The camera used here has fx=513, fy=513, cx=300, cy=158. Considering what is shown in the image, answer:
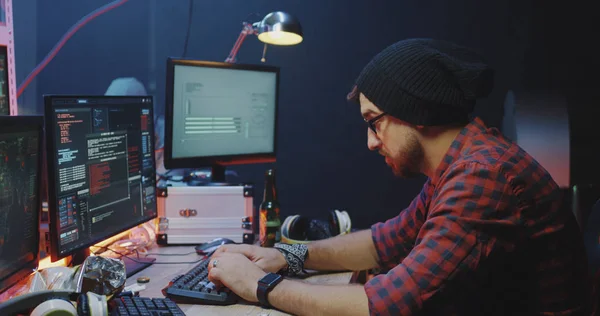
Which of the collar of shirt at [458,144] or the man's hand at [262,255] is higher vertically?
the collar of shirt at [458,144]

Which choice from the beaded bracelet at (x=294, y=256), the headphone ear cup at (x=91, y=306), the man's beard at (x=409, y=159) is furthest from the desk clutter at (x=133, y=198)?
the man's beard at (x=409, y=159)

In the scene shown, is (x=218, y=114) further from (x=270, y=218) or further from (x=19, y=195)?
(x=19, y=195)

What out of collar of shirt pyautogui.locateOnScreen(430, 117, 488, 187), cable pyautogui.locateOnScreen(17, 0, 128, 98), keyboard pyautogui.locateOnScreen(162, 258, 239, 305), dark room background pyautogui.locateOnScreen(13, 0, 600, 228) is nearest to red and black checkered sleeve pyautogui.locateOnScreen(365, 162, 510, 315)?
collar of shirt pyautogui.locateOnScreen(430, 117, 488, 187)

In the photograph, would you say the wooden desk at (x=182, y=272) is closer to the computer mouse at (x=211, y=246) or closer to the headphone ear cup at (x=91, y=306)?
the computer mouse at (x=211, y=246)

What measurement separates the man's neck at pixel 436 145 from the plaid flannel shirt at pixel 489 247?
4cm

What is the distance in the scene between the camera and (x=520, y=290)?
114cm

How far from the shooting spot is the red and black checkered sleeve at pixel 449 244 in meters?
1.00

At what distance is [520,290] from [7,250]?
1116 mm

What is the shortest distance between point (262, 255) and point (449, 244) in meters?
Result: 0.61

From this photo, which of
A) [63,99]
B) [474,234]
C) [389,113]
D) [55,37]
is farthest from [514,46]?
[55,37]

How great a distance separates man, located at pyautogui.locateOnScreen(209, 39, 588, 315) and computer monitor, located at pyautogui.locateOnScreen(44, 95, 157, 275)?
1.20 feet

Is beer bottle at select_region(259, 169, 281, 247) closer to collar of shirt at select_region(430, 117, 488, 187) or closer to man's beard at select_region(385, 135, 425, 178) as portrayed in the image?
man's beard at select_region(385, 135, 425, 178)

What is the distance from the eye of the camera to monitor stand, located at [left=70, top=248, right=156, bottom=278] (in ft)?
4.76

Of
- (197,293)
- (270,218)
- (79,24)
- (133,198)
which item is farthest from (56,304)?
(79,24)
